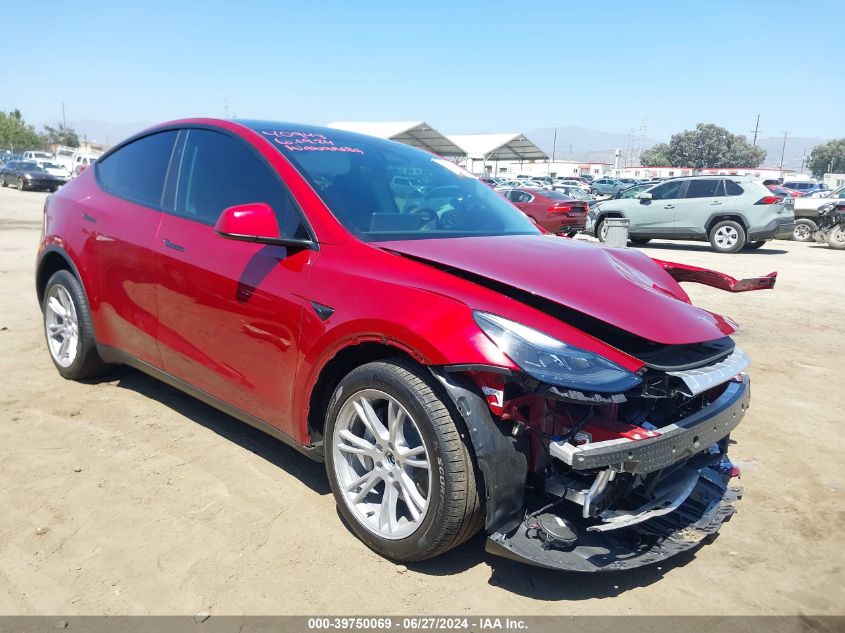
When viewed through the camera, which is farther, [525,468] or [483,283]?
[483,283]

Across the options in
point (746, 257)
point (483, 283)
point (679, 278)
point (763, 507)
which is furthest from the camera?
point (746, 257)

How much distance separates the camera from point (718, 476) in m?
2.91

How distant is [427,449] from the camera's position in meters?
2.34

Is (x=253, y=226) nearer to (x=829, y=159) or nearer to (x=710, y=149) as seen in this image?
(x=710, y=149)

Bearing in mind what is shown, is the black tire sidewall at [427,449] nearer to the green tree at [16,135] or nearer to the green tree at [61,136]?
the green tree at [16,135]

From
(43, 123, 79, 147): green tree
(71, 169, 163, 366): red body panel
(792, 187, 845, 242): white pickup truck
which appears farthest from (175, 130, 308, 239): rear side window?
(43, 123, 79, 147): green tree

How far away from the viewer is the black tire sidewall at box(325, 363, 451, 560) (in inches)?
91.1

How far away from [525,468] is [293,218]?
1490 millimetres

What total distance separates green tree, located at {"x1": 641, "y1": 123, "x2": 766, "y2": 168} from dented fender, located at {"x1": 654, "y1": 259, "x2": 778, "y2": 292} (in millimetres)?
107775

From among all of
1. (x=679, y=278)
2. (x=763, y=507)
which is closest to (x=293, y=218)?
(x=679, y=278)

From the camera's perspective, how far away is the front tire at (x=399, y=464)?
2297 millimetres

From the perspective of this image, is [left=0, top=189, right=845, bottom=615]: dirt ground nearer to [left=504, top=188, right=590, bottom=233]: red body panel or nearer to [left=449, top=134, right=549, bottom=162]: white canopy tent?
[left=504, top=188, right=590, bottom=233]: red body panel

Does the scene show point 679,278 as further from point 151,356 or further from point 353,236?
point 151,356

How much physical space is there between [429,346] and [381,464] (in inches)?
23.3
